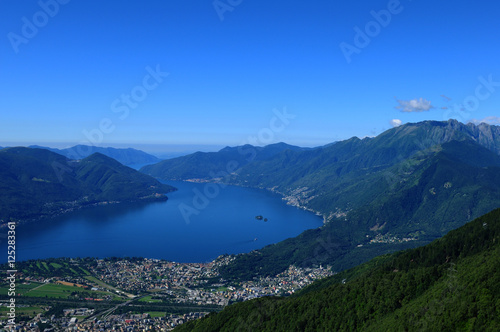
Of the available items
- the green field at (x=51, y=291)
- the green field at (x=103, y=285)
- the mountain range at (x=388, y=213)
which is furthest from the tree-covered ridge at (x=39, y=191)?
the mountain range at (x=388, y=213)

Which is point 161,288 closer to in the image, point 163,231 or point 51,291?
point 51,291

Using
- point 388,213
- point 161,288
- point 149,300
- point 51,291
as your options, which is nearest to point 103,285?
point 51,291

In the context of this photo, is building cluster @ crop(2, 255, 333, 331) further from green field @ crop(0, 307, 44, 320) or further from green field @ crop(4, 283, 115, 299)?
green field @ crop(4, 283, 115, 299)

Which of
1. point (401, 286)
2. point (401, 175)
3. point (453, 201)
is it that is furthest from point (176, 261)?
point (401, 175)

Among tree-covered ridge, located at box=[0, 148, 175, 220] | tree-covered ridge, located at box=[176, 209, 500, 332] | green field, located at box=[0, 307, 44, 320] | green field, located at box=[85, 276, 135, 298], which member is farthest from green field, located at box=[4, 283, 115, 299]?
tree-covered ridge, located at box=[0, 148, 175, 220]

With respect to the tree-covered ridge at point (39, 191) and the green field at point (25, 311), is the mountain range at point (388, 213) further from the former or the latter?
the tree-covered ridge at point (39, 191)

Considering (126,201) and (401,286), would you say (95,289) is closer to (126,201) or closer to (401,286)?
(401,286)
